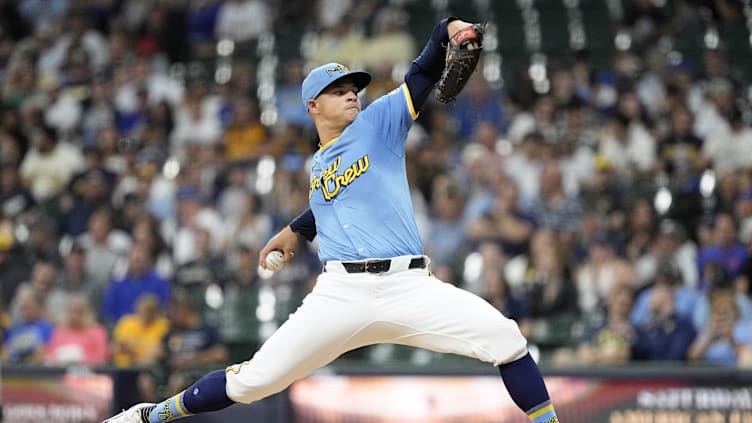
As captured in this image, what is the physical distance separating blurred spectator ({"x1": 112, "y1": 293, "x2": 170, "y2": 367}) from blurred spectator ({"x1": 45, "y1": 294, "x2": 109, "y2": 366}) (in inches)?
5.0

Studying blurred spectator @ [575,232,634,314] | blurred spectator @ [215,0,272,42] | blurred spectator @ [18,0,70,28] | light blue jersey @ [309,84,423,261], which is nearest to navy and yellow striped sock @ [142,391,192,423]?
light blue jersey @ [309,84,423,261]

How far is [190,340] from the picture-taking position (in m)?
9.09

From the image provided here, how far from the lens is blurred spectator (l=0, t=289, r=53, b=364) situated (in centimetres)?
969

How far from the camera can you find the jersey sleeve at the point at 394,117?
16.0ft

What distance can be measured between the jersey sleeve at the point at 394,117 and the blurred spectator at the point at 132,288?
5396 millimetres

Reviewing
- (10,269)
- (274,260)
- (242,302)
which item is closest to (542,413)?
(274,260)

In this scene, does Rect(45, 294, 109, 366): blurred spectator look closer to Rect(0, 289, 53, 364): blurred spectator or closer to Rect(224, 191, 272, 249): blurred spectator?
Rect(0, 289, 53, 364): blurred spectator

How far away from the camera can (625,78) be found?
1122 cm

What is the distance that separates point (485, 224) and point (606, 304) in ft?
4.57

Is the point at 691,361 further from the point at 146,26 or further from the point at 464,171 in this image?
the point at 146,26

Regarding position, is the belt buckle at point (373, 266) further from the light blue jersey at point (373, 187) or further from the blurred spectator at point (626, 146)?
the blurred spectator at point (626, 146)

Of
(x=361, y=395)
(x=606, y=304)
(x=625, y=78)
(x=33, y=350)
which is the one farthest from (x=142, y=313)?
(x=625, y=78)

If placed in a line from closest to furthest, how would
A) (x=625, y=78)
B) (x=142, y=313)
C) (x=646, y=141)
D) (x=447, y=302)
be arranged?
(x=447, y=302) → (x=142, y=313) → (x=646, y=141) → (x=625, y=78)

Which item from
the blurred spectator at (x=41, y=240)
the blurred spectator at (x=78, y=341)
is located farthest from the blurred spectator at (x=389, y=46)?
the blurred spectator at (x=78, y=341)
